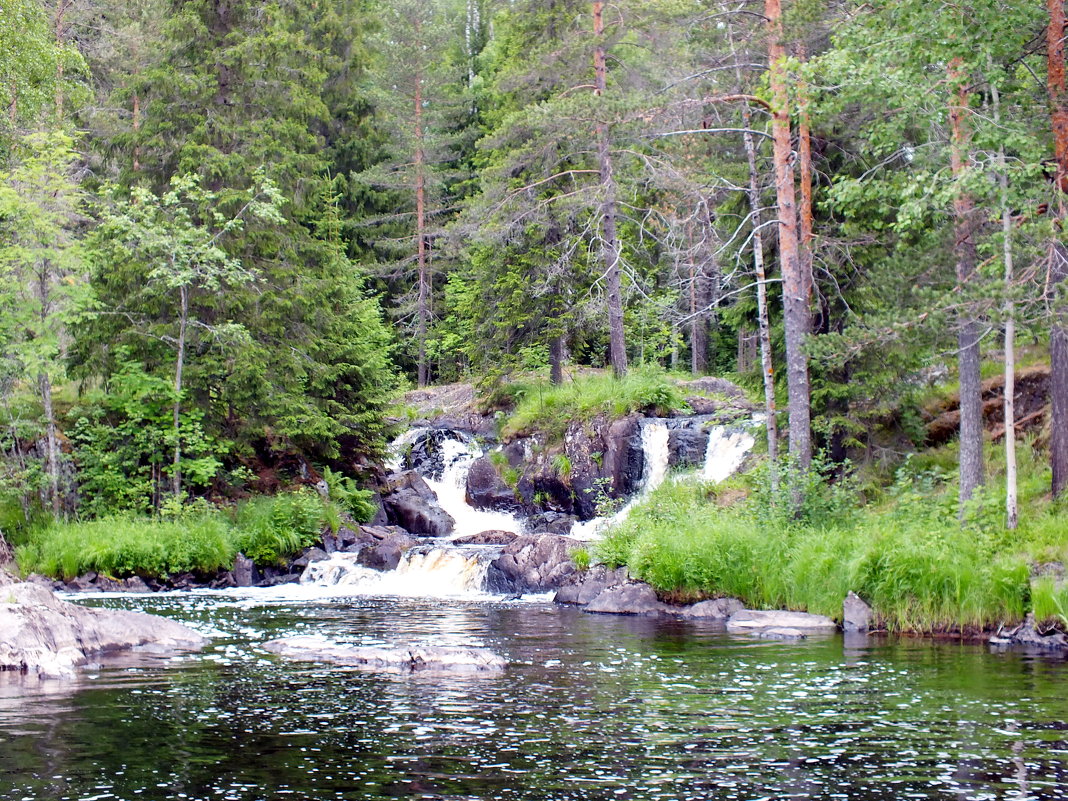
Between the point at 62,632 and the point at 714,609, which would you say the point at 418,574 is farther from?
the point at 62,632

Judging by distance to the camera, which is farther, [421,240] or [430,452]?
[421,240]

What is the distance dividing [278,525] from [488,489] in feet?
21.2

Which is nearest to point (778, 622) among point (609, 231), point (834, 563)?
point (834, 563)

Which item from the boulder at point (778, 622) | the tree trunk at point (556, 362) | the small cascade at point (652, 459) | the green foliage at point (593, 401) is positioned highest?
the tree trunk at point (556, 362)

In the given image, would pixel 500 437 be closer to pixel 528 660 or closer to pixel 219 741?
pixel 528 660

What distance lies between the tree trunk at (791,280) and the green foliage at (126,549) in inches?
443

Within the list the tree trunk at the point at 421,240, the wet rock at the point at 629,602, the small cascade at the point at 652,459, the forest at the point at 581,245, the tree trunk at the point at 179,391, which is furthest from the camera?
the tree trunk at the point at 421,240

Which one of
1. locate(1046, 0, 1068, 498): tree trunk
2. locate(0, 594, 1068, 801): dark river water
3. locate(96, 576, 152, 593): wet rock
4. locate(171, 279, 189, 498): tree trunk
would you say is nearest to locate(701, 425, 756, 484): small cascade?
locate(1046, 0, 1068, 498): tree trunk

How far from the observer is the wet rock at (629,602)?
16.5 meters

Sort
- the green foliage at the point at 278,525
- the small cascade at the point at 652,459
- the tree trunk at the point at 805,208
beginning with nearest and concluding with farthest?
1. the tree trunk at the point at 805,208
2. the green foliage at the point at 278,525
3. the small cascade at the point at 652,459

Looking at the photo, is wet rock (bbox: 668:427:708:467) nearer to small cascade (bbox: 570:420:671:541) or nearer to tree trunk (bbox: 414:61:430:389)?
small cascade (bbox: 570:420:671:541)

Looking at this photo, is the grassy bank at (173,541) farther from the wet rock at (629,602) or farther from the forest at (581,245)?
the wet rock at (629,602)

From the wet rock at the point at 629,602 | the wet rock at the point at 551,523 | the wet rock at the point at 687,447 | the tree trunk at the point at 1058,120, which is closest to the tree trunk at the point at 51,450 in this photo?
the wet rock at the point at 551,523

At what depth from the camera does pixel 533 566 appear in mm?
19453
